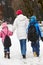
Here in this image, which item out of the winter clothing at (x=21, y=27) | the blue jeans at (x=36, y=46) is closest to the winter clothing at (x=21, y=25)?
the winter clothing at (x=21, y=27)

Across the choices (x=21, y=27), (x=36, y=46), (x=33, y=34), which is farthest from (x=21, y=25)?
(x=36, y=46)

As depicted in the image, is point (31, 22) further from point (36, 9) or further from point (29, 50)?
point (36, 9)

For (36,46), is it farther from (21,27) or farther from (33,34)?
(21,27)

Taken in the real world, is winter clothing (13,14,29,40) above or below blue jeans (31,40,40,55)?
above

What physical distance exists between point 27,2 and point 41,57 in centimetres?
3029

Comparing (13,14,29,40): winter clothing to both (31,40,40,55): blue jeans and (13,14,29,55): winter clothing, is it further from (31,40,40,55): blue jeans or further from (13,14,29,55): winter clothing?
(31,40,40,55): blue jeans

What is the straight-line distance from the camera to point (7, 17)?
4969 centimetres

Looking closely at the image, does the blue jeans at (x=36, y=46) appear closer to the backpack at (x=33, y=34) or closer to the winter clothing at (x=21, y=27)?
the backpack at (x=33, y=34)

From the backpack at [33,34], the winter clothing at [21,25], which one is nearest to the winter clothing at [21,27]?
the winter clothing at [21,25]

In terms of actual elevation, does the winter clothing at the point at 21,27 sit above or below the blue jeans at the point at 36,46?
above

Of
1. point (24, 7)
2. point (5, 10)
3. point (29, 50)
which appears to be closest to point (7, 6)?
point (5, 10)

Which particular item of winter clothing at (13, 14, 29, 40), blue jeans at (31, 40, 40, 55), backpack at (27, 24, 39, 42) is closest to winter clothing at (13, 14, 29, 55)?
winter clothing at (13, 14, 29, 40)

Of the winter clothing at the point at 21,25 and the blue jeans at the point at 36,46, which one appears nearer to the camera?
the winter clothing at the point at 21,25

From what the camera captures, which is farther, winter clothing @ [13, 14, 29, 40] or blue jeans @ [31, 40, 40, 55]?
blue jeans @ [31, 40, 40, 55]
